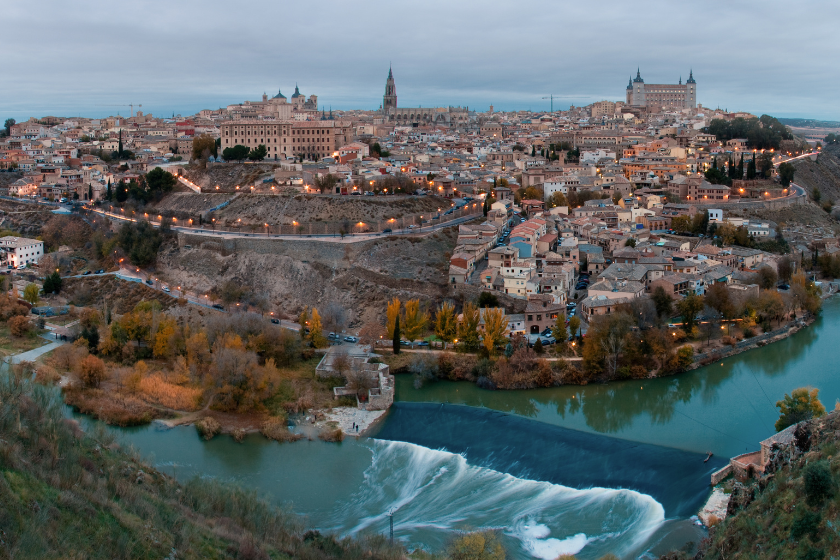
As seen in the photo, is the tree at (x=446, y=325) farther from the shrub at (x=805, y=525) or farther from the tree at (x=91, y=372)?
the shrub at (x=805, y=525)

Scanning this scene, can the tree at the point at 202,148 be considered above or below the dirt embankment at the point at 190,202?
above

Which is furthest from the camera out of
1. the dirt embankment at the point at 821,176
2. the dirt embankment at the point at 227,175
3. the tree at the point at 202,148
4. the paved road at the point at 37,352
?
the dirt embankment at the point at 821,176

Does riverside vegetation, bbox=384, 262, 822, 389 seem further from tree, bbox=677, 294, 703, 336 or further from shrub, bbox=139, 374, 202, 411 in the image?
shrub, bbox=139, 374, 202, 411

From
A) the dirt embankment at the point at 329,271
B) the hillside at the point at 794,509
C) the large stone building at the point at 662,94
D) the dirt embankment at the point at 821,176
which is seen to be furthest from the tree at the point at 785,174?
A: the large stone building at the point at 662,94

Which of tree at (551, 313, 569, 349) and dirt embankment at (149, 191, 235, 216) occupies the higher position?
dirt embankment at (149, 191, 235, 216)

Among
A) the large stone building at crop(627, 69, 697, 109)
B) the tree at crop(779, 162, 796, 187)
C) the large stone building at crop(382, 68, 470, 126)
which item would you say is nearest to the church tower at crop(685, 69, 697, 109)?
the large stone building at crop(627, 69, 697, 109)

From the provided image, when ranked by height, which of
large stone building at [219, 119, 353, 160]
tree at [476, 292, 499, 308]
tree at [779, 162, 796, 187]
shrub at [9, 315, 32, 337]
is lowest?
shrub at [9, 315, 32, 337]

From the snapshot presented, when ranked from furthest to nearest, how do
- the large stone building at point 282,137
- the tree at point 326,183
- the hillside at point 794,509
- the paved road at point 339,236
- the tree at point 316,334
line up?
1. the large stone building at point 282,137
2. the tree at point 326,183
3. the paved road at point 339,236
4. the tree at point 316,334
5. the hillside at point 794,509
